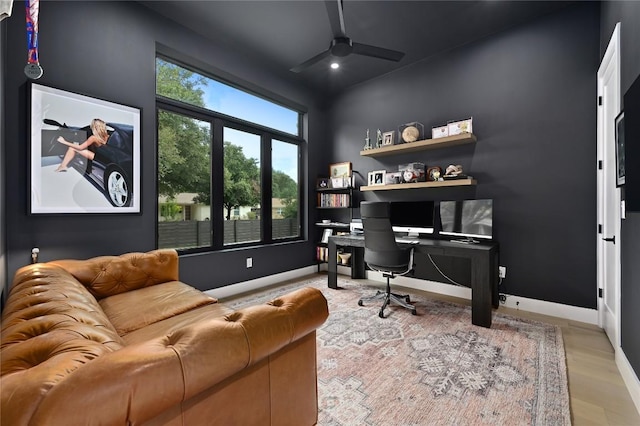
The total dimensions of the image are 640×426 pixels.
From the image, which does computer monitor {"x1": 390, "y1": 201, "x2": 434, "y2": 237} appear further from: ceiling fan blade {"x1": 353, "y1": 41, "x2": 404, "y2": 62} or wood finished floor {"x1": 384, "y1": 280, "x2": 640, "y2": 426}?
ceiling fan blade {"x1": 353, "y1": 41, "x2": 404, "y2": 62}

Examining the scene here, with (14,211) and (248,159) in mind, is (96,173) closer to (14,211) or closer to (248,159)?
(14,211)

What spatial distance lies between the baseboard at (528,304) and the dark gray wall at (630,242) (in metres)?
0.97

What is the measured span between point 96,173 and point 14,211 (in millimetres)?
622

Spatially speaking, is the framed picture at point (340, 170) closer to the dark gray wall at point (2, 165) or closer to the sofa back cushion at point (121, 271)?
the sofa back cushion at point (121, 271)

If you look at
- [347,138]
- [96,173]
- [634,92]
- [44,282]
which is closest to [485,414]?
[634,92]

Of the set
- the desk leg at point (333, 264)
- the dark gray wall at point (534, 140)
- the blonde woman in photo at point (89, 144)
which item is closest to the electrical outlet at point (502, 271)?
the dark gray wall at point (534, 140)

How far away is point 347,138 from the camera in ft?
15.8

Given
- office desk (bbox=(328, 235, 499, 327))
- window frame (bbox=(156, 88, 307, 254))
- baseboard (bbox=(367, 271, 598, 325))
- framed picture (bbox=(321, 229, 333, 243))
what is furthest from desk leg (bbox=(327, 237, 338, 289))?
office desk (bbox=(328, 235, 499, 327))

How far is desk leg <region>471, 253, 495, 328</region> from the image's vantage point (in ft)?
8.83

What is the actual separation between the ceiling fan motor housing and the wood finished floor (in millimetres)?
3128

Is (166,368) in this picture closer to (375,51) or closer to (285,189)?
(375,51)

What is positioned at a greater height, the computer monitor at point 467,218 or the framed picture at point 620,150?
the framed picture at point 620,150

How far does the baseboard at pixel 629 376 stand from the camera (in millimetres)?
1647

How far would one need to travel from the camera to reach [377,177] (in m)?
4.28
